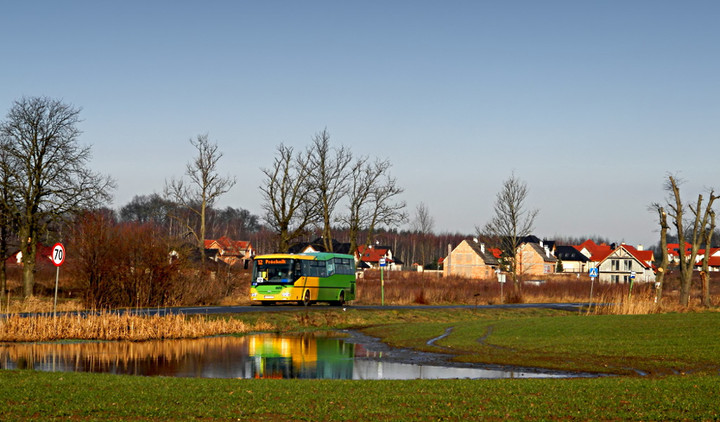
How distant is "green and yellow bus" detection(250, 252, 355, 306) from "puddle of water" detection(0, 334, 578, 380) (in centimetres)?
1554

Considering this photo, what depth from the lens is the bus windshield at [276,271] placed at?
44500 millimetres

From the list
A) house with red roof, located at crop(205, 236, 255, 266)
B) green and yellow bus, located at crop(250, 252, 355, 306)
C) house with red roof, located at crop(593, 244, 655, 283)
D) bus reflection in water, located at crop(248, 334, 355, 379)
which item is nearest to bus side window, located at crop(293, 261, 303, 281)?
green and yellow bus, located at crop(250, 252, 355, 306)

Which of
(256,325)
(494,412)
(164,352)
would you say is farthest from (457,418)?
(256,325)

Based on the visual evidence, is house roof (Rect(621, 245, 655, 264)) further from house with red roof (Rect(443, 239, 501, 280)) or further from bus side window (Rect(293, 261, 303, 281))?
bus side window (Rect(293, 261, 303, 281))

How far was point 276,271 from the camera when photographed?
147 feet

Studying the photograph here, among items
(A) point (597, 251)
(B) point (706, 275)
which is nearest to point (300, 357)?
(B) point (706, 275)

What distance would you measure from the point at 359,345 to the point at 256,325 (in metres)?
6.45

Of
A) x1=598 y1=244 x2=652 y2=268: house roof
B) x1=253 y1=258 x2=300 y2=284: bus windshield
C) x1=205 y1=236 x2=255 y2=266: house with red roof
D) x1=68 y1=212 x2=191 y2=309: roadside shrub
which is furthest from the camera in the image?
x1=598 y1=244 x2=652 y2=268: house roof

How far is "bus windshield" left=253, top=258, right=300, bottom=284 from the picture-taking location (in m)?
44.5

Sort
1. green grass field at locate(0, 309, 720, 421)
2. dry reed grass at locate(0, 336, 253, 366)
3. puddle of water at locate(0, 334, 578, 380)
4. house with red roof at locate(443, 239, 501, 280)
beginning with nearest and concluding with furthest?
green grass field at locate(0, 309, 720, 421)
puddle of water at locate(0, 334, 578, 380)
dry reed grass at locate(0, 336, 253, 366)
house with red roof at locate(443, 239, 501, 280)

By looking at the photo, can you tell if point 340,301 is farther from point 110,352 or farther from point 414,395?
point 414,395

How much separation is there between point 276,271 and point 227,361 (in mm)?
22598

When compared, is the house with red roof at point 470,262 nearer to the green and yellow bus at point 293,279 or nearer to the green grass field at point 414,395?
the green and yellow bus at point 293,279

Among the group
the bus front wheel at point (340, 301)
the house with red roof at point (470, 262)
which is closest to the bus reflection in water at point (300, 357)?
the bus front wheel at point (340, 301)
